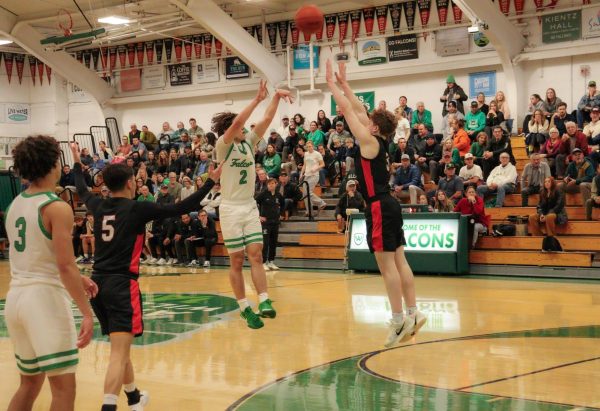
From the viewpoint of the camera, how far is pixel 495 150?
18578 mm

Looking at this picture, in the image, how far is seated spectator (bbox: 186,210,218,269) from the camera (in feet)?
64.6

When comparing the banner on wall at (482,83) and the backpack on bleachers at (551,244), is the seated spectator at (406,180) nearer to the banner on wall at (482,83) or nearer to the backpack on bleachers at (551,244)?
the backpack on bleachers at (551,244)

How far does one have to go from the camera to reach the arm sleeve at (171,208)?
5316 mm

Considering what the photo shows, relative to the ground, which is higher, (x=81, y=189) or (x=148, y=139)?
(x=148, y=139)

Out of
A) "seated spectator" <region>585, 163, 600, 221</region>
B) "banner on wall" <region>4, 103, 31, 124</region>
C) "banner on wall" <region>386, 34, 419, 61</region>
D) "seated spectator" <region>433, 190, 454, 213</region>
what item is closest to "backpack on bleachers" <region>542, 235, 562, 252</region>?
"seated spectator" <region>585, 163, 600, 221</region>

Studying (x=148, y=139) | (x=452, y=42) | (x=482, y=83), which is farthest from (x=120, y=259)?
(x=148, y=139)

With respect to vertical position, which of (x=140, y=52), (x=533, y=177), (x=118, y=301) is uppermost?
(x=140, y=52)

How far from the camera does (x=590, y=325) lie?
975 cm

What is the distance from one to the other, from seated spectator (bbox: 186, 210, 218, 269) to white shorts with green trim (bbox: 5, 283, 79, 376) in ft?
49.1

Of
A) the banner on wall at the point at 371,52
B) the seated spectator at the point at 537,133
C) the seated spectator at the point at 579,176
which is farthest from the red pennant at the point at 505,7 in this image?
the seated spectator at the point at 579,176

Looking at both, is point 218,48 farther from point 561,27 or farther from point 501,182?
point 501,182

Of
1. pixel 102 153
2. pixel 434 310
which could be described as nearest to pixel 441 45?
pixel 102 153

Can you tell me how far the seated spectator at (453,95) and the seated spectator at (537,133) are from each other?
2785 mm

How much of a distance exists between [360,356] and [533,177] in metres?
10.2
